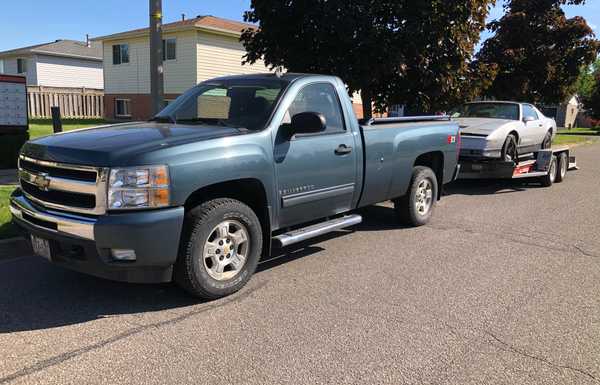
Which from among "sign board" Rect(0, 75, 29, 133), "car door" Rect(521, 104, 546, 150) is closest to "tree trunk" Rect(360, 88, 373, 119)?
"car door" Rect(521, 104, 546, 150)

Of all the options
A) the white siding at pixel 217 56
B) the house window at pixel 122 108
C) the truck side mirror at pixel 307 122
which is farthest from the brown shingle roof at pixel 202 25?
the truck side mirror at pixel 307 122

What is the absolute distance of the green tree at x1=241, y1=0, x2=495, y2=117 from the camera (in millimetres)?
10086

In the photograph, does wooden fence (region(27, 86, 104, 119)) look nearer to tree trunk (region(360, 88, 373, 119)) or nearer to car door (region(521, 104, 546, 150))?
tree trunk (region(360, 88, 373, 119))

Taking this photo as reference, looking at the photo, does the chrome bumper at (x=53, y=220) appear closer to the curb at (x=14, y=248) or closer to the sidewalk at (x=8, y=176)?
the curb at (x=14, y=248)

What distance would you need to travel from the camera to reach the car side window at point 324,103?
562 centimetres

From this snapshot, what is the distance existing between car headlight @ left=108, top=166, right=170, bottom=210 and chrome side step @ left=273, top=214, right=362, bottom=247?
144 cm

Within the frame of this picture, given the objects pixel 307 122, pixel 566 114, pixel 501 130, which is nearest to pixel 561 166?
pixel 501 130

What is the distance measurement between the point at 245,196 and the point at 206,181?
71 cm

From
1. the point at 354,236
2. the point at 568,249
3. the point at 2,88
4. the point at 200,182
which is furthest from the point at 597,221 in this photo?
the point at 2,88

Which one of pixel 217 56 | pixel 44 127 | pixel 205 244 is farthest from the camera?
pixel 217 56

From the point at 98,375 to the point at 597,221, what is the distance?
7.59 m

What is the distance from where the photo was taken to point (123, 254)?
13.1 ft

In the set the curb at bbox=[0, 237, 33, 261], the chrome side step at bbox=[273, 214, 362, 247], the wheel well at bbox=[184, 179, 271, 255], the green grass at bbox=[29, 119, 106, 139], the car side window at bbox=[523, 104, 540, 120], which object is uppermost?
the car side window at bbox=[523, 104, 540, 120]

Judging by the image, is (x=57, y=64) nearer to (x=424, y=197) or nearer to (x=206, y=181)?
(x=424, y=197)
